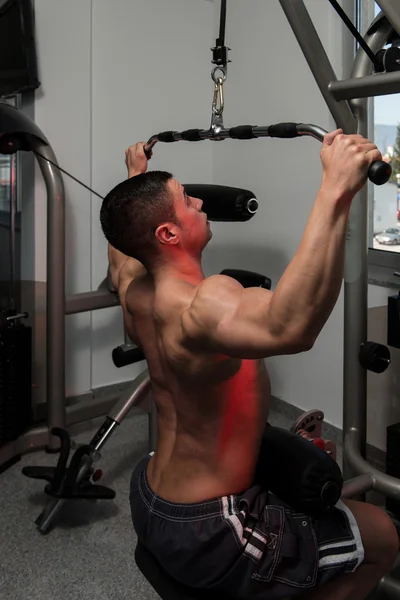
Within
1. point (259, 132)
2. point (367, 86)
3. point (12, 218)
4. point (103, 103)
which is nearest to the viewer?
point (367, 86)

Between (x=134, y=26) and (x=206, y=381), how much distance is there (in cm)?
266

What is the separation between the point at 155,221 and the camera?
1.24 m

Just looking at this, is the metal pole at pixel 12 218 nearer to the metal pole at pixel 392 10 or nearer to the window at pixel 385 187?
the window at pixel 385 187

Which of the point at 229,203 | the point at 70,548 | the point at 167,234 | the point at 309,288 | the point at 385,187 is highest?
the point at 385,187

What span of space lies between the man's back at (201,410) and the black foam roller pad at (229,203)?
1044mm

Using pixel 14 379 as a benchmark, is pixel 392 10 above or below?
above

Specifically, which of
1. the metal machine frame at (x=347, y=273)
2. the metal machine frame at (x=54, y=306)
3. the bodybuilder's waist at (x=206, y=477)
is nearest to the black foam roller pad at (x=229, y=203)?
the metal machine frame at (x=347, y=273)

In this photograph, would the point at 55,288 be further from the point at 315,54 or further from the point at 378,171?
the point at 378,171

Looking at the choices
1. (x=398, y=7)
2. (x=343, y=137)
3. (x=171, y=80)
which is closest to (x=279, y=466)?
(x=343, y=137)

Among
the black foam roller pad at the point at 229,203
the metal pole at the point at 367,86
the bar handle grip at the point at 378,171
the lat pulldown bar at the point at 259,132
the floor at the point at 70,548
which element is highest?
the metal pole at the point at 367,86

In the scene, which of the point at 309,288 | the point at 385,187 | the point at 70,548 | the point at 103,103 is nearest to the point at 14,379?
the point at 70,548

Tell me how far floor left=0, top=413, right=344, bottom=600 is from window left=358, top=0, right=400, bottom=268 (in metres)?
1.50

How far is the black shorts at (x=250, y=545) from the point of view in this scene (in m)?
1.15

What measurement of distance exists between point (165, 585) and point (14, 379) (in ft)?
5.38
